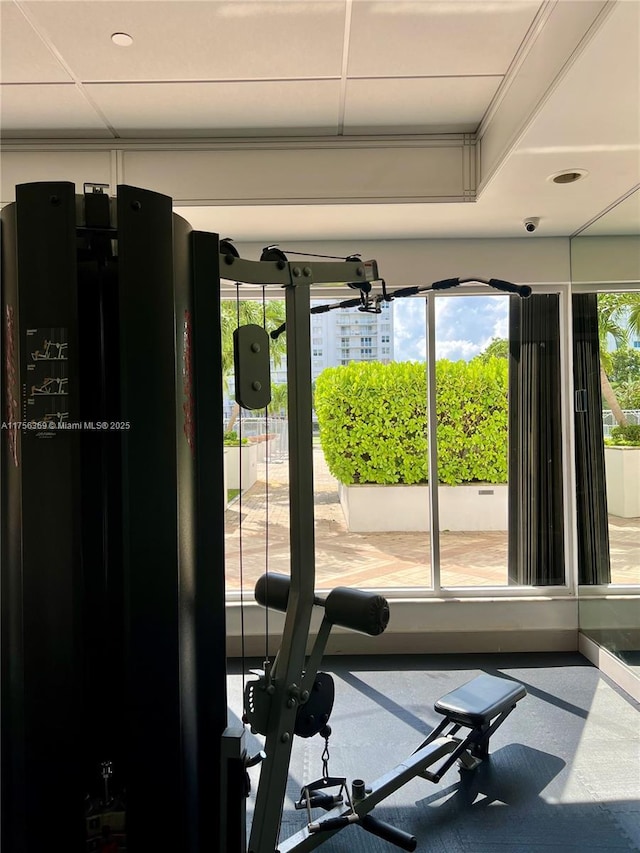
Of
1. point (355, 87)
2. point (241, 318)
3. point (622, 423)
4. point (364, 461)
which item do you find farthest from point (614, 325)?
point (241, 318)

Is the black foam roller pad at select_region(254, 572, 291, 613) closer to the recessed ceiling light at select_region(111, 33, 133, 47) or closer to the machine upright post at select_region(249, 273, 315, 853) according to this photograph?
the machine upright post at select_region(249, 273, 315, 853)

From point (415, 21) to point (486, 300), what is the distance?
1987 millimetres

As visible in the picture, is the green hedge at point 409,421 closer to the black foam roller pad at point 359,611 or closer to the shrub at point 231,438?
the shrub at point 231,438

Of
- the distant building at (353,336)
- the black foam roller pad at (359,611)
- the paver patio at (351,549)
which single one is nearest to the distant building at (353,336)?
the distant building at (353,336)

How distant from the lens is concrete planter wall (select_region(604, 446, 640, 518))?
3.04 m

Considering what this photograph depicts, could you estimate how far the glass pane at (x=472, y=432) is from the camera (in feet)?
12.5

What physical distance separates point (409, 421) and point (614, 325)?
1260mm

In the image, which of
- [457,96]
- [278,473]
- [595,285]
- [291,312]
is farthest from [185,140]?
[595,285]

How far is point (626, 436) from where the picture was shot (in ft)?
10.3

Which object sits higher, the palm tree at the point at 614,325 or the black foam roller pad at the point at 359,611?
the palm tree at the point at 614,325

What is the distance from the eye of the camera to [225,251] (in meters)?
1.57

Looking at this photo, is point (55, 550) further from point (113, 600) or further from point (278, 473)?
point (278, 473)

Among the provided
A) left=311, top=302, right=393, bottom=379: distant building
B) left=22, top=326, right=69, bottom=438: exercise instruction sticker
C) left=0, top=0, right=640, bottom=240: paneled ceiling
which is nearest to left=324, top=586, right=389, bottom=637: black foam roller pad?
left=22, top=326, right=69, bottom=438: exercise instruction sticker

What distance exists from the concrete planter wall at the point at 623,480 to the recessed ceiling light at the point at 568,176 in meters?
1.32
